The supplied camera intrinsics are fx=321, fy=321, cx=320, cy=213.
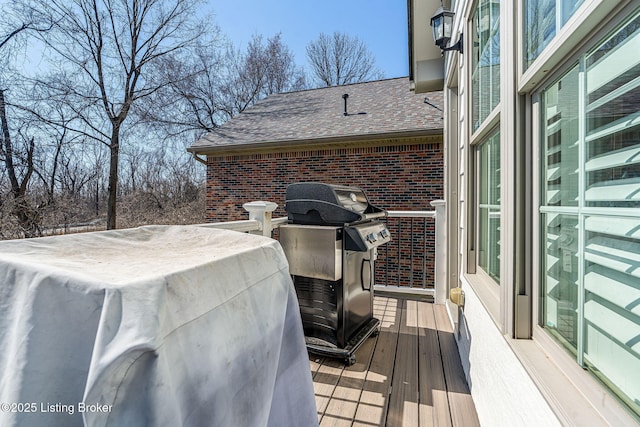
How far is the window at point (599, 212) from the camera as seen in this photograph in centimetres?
75

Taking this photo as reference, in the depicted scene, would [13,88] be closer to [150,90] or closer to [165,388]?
[150,90]

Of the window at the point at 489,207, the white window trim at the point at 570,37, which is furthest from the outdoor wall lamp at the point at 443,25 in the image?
the white window trim at the point at 570,37

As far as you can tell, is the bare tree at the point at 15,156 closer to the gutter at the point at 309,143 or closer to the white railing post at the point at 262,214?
the gutter at the point at 309,143

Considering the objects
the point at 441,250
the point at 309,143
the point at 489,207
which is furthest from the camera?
the point at 309,143

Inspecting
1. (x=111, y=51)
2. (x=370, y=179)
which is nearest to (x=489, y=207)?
(x=370, y=179)

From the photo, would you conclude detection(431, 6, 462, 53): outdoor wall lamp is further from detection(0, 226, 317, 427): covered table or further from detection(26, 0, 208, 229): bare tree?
detection(26, 0, 208, 229): bare tree

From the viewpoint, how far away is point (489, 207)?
2.02m

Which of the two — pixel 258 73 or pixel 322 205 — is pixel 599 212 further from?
pixel 258 73

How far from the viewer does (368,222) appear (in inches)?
112

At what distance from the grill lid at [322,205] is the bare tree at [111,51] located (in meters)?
9.51

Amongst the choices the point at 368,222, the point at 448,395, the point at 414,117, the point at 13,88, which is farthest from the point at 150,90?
the point at 448,395

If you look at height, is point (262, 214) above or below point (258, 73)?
below

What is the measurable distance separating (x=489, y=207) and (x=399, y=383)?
1410 millimetres

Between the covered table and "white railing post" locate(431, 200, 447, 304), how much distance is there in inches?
131
